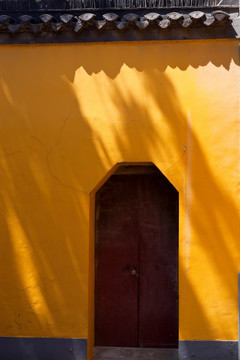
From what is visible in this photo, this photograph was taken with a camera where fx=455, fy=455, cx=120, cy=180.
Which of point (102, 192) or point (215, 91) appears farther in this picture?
point (102, 192)

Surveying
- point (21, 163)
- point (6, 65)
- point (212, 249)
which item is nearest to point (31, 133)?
point (21, 163)

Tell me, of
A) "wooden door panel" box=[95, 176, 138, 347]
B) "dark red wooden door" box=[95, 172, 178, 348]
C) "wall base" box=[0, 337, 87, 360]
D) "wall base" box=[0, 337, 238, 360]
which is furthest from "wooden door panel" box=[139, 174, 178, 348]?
"wall base" box=[0, 337, 87, 360]

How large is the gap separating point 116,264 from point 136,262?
29 cm

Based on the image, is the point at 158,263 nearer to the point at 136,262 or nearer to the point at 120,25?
the point at 136,262

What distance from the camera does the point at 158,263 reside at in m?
6.53

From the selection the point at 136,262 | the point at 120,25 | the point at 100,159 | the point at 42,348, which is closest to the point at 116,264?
the point at 136,262

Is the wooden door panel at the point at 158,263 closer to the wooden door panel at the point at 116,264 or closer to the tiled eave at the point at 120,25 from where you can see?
the wooden door panel at the point at 116,264

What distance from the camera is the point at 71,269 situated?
5.76 metres

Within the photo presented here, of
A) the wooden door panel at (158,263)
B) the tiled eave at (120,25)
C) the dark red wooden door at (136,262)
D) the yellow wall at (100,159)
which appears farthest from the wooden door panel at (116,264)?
the tiled eave at (120,25)

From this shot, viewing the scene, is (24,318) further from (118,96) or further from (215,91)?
(215,91)

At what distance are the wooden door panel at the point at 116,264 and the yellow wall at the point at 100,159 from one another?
0.76m

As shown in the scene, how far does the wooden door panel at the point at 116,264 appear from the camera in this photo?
646cm

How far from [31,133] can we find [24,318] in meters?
2.36

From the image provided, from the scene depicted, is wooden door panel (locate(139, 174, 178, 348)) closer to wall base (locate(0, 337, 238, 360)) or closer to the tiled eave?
wall base (locate(0, 337, 238, 360))
